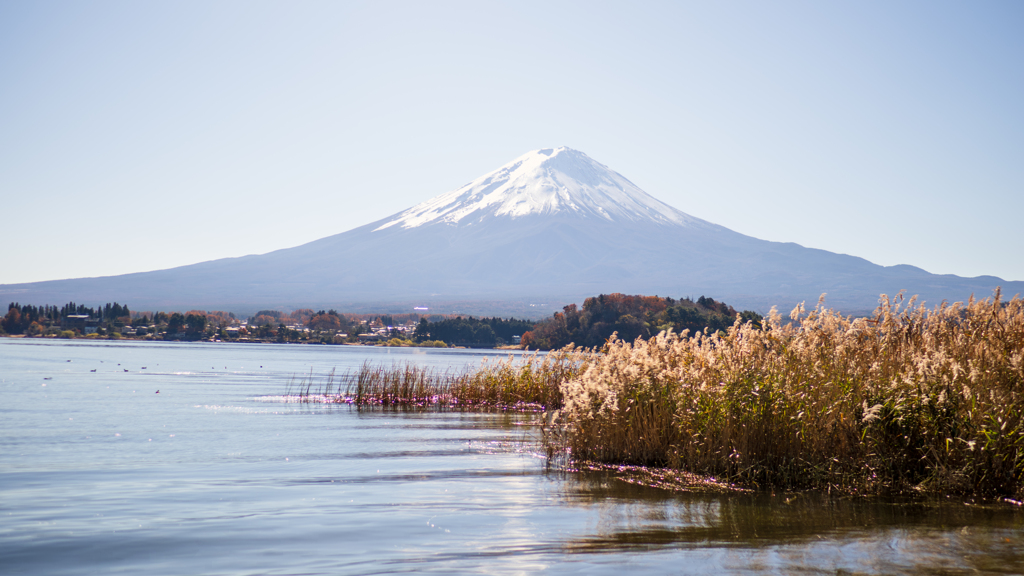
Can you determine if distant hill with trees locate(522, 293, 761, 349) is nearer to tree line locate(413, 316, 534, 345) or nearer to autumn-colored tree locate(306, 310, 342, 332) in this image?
tree line locate(413, 316, 534, 345)

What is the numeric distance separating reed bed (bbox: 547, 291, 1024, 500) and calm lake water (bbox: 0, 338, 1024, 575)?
0.60 metres

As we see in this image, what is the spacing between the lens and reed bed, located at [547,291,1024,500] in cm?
881

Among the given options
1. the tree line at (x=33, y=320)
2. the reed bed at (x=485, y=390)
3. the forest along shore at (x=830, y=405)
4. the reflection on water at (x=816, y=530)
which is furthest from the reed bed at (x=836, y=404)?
the tree line at (x=33, y=320)

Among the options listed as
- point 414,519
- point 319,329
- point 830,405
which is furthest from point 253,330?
point 830,405

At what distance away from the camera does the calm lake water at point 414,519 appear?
668 centimetres

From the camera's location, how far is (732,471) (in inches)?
401

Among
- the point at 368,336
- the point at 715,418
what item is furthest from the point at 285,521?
the point at 368,336

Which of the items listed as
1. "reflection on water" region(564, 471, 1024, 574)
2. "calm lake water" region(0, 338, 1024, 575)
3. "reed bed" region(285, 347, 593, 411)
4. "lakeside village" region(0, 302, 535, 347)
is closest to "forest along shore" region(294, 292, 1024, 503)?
"reflection on water" region(564, 471, 1024, 574)

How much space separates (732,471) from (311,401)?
18517mm

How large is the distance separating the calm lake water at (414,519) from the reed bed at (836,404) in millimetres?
598

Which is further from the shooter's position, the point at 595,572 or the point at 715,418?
the point at 715,418

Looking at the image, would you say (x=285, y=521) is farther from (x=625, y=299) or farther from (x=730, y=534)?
(x=625, y=299)

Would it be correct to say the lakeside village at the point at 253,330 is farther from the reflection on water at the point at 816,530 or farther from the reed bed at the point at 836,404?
the reflection on water at the point at 816,530

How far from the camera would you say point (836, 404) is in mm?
9297
